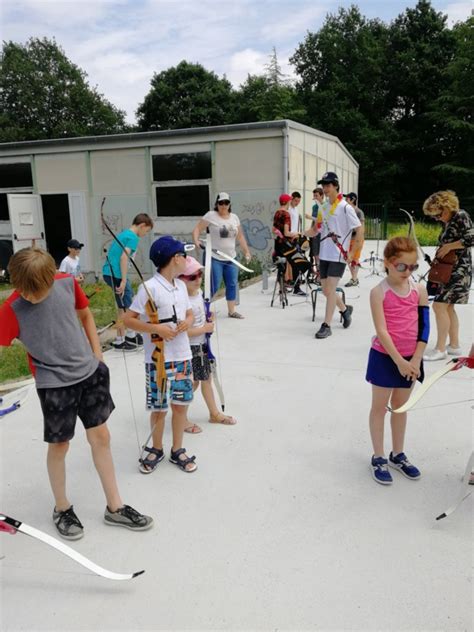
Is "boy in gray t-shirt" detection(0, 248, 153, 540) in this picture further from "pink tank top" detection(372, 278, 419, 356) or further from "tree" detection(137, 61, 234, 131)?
"tree" detection(137, 61, 234, 131)

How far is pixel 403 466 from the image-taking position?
2914mm

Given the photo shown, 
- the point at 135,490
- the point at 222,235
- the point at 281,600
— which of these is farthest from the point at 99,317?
the point at 281,600

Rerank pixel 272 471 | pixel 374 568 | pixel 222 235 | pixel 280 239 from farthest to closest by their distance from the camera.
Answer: pixel 280 239, pixel 222 235, pixel 272 471, pixel 374 568

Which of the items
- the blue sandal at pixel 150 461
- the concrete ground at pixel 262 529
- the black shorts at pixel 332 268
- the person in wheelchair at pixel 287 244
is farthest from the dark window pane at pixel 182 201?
the blue sandal at pixel 150 461

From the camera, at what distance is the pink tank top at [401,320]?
107 inches

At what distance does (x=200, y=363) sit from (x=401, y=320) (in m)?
1.32

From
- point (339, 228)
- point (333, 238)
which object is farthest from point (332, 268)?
point (339, 228)

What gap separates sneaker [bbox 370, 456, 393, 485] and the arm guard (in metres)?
0.74

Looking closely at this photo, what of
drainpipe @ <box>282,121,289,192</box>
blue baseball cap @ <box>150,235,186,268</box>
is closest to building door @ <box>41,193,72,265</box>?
drainpipe @ <box>282,121,289,192</box>

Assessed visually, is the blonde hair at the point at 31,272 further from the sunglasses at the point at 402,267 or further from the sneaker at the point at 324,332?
the sneaker at the point at 324,332

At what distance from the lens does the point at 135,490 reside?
279 cm

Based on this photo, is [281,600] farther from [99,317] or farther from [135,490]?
[99,317]

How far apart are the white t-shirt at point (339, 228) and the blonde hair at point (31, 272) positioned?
13.0 ft

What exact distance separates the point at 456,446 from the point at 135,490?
204 cm
